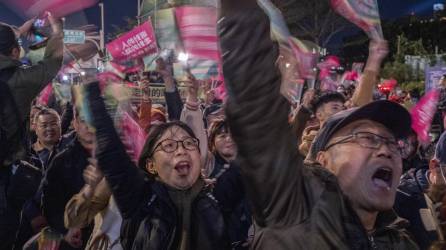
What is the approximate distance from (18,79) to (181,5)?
2222mm

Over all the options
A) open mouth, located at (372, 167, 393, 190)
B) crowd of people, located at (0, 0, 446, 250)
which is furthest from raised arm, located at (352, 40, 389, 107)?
open mouth, located at (372, 167, 393, 190)

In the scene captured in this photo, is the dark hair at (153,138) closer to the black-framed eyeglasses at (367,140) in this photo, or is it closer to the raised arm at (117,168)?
the raised arm at (117,168)

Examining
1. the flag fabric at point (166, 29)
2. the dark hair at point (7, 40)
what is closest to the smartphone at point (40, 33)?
the dark hair at point (7, 40)

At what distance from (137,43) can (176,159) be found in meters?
3.91

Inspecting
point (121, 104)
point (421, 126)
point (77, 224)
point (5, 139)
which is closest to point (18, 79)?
point (5, 139)

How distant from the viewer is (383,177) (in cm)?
205

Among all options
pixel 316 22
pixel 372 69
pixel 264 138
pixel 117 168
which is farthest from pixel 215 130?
pixel 316 22

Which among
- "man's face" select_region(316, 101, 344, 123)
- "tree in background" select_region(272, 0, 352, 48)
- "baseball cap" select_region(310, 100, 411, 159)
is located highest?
"tree in background" select_region(272, 0, 352, 48)

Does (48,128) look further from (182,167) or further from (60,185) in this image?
(182,167)

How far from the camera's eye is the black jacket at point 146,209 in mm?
2754

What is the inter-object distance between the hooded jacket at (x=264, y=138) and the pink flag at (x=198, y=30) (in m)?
3.39

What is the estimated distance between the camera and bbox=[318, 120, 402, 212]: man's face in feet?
6.47

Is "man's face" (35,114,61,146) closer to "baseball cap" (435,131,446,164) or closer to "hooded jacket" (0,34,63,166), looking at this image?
"hooded jacket" (0,34,63,166)

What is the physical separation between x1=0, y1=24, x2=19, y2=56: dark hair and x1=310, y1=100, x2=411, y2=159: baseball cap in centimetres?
252
